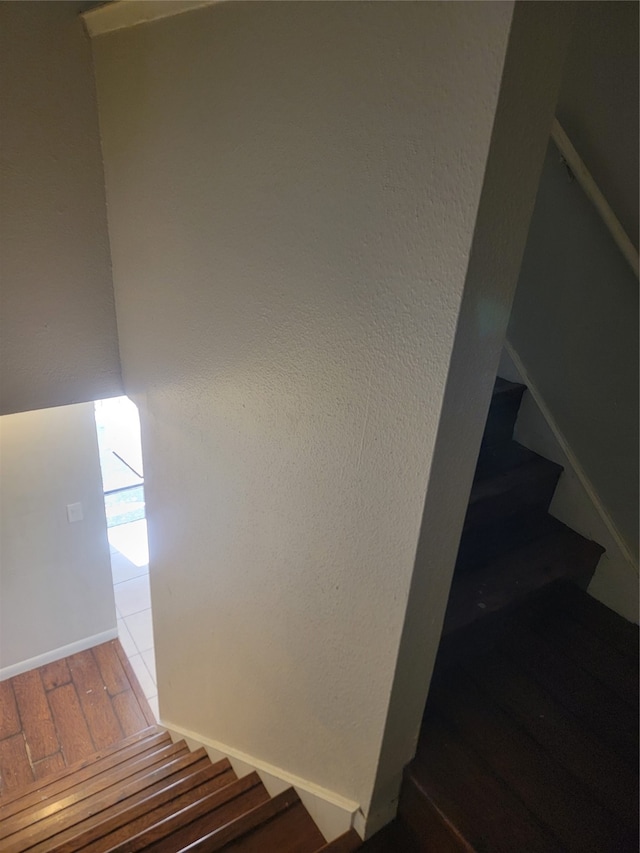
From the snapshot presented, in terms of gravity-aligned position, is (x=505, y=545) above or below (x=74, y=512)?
above

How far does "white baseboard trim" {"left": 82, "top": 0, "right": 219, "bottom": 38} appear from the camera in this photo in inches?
41.1

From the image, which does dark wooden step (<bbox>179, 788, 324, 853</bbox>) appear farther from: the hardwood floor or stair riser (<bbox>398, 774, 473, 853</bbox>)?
the hardwood floor

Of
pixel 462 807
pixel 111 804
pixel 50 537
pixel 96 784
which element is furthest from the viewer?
pixel 50 537

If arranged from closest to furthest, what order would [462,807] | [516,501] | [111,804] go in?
[462,807], [516,501], [111,804]

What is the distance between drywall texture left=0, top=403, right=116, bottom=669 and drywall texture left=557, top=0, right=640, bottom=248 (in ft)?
8.73

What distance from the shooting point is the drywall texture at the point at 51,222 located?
144 cm

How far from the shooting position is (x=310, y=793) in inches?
54.7

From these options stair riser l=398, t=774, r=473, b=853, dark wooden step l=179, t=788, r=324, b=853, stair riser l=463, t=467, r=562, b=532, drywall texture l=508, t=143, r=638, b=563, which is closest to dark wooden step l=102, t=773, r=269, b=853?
dark wooden step l=179, t=788, r=324, b=853

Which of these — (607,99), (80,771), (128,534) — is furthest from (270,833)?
(128,534)

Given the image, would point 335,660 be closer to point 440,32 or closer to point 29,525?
point 440,32

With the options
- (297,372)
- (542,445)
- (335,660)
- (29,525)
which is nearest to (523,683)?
(335,660)

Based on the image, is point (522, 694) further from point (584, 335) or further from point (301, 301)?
point (301, 301)

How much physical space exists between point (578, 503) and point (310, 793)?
119 centimetres

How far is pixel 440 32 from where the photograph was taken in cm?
61
